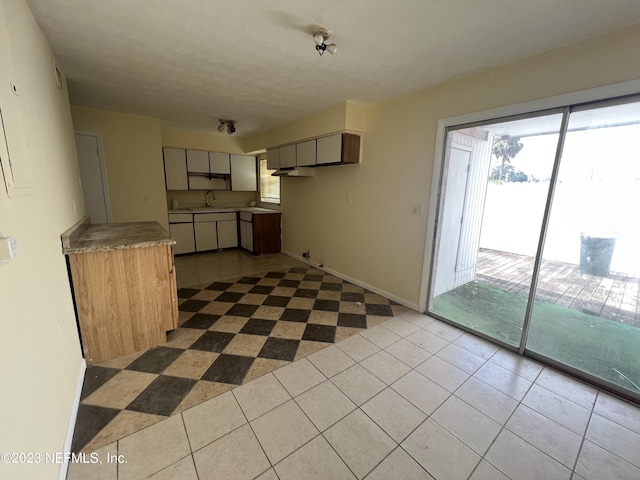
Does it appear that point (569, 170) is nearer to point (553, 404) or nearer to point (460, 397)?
point (553, 404)

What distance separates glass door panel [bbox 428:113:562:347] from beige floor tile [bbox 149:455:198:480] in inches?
99.4

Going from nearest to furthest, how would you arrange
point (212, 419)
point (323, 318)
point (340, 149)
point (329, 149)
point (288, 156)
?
point (212, 419)
point (323, 318)
point (340, 149)
point (329, 149)
point (288, 156)

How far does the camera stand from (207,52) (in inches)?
81.4

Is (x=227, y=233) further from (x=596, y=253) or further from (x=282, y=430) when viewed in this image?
(x=596, y=253)

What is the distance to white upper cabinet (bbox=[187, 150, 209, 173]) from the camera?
5.21 m

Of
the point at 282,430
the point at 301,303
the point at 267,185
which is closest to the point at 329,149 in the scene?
the point at 301,303

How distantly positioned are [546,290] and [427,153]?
1661 millimetres

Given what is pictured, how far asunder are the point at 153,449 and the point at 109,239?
5.23 feet

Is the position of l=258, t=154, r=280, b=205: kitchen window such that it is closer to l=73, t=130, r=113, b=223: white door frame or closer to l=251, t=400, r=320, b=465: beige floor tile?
l=73, t=130, r=113, b=223: white door frame

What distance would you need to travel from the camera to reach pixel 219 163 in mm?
5535

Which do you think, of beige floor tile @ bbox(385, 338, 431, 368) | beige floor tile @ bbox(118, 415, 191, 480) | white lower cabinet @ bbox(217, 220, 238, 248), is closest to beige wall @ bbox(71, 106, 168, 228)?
white lower cabinet @ bbox(217, 220, 238, 248)

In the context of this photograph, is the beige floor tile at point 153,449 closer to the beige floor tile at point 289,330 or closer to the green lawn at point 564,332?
the beige floor tile at point 289,330

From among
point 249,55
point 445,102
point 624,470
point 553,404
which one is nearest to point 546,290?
point 553,404

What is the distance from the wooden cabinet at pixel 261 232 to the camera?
16.7 ft
